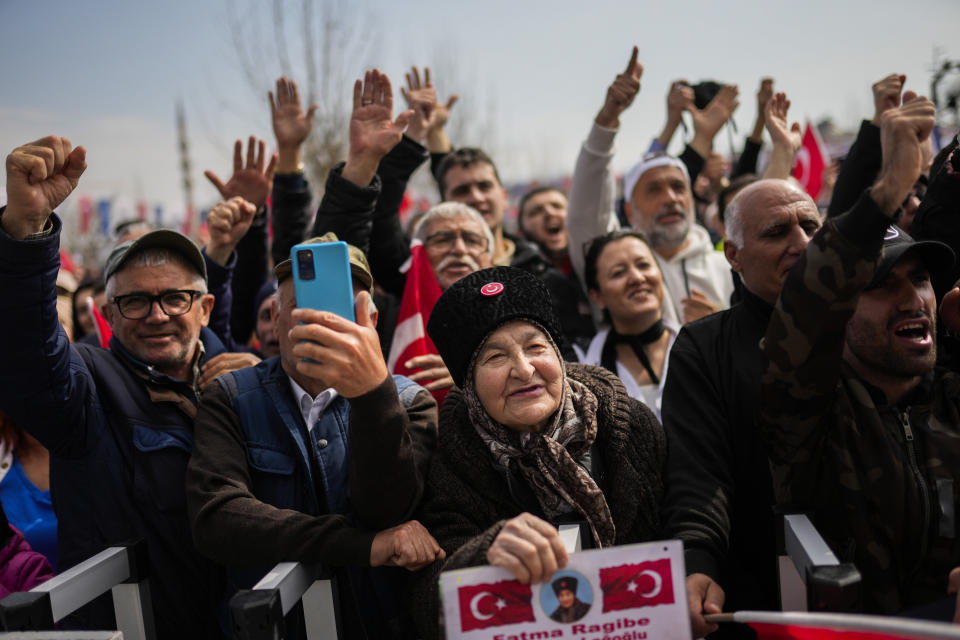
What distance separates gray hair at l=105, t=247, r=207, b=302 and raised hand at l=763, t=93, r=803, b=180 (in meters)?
3.06

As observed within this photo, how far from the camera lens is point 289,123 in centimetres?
404

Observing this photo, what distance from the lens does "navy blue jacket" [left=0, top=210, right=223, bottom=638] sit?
86.4 inches

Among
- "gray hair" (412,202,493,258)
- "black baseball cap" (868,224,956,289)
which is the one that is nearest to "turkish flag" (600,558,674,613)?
"black baseball cap" (868,224,956,289)

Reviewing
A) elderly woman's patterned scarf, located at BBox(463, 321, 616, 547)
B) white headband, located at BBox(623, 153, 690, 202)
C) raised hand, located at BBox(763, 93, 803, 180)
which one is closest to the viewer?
elderly woman's patterned scarf, located at BBox(463, 321, 616, 547)

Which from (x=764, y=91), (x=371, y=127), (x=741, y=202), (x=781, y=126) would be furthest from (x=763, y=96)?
(x=371, y=127)

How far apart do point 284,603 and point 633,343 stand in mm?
2196

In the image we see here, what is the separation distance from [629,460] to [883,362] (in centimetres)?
78

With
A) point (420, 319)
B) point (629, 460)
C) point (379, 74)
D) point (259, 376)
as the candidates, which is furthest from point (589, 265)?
point (259, 376)

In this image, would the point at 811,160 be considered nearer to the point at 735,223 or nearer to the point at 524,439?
the point at 735,223

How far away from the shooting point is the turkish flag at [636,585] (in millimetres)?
1607

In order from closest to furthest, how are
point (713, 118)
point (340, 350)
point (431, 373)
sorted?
1. point (340, 350)
2. point (431, 373)
3. point (713, 118)

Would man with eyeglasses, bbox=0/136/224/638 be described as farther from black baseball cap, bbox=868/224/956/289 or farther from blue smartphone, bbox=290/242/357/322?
black baseball cap, bbox=868/224/956/289

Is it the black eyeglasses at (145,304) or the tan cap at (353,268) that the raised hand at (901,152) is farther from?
the black eyeglasses at (145,304)

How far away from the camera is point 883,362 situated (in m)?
2.04
